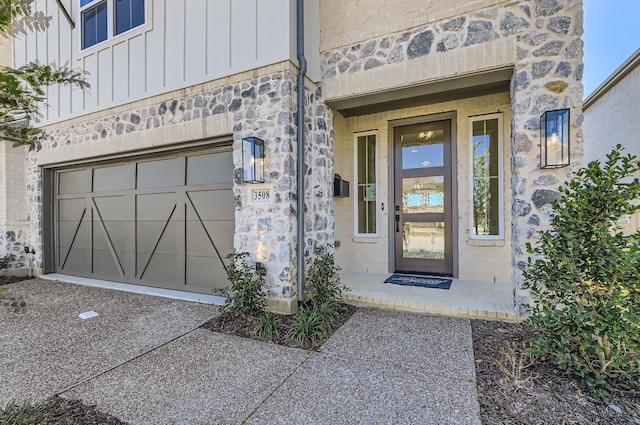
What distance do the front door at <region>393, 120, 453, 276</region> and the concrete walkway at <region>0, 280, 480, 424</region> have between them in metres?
1.63

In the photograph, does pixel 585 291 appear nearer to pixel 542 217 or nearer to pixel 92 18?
pixel 542 217

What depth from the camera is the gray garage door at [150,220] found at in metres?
4.61

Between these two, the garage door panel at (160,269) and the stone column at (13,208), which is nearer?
the garage door panel at (160,269)

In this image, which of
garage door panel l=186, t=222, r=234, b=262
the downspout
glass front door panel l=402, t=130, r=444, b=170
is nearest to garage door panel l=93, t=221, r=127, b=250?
garage door panel l=186, t=222, r=234, b=262

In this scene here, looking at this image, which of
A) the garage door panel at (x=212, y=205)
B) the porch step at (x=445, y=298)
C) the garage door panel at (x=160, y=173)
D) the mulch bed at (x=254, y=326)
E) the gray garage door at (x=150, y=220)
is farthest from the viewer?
the garage door panel at (x=160, y=173)

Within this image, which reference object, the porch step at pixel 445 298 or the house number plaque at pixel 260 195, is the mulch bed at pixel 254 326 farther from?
the house number plaque at pixel 260 195

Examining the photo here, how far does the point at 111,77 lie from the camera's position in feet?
16.9

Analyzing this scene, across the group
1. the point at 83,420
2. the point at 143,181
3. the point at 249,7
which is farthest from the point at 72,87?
the point at 83,420

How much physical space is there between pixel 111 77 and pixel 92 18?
1.31 m

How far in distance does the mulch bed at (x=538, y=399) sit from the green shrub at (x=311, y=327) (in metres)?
1.47

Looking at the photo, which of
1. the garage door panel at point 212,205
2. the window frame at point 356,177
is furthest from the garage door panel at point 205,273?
the window frame at point 356,177

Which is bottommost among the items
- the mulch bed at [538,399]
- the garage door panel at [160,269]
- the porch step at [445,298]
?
the mulch bed at [538,399]

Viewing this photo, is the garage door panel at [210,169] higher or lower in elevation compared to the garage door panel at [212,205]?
higher

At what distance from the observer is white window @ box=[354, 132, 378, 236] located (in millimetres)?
5410
